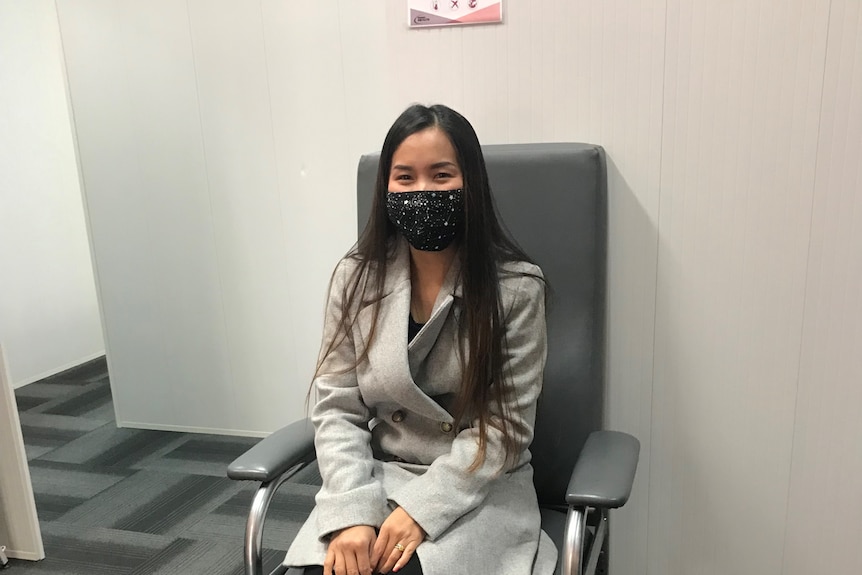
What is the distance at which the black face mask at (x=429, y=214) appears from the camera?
1124 mm

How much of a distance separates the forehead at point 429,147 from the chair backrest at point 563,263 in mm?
224

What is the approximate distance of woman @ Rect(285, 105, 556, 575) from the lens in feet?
3.51

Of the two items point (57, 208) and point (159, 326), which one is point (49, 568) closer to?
point (159, 326)

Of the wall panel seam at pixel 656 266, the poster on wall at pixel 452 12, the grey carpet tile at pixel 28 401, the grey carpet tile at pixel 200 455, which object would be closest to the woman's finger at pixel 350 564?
the wall panel seam at pixel 656 266

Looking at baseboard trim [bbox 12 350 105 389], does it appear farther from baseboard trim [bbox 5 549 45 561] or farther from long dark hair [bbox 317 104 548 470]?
long dark hair [bbox 317 104 548 470]

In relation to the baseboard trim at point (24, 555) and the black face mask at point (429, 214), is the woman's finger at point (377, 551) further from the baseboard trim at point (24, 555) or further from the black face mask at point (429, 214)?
the baseboard trim at point (24, 555)

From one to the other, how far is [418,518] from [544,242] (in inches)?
21.8

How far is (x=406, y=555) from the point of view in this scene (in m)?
1.04

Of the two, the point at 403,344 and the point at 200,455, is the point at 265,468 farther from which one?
the point at 200,455

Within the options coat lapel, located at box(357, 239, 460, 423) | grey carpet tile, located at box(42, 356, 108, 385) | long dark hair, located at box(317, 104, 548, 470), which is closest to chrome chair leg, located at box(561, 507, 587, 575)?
long dark hair, located at box(317, 104, 548, 470)

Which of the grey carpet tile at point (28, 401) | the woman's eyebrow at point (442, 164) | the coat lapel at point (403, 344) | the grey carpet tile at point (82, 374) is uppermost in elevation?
the woman's eyebrow at point (442, 164)

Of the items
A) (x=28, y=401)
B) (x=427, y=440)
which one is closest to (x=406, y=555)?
(x=427, y=440)

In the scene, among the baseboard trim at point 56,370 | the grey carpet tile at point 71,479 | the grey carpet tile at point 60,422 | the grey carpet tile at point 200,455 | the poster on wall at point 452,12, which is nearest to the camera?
Result: the poster on wall at point 452,12

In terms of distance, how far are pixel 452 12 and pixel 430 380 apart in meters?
0.76
